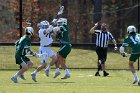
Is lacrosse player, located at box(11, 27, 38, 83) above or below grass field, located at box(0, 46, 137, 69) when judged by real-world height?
above

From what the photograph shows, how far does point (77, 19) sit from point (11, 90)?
53.2 feet

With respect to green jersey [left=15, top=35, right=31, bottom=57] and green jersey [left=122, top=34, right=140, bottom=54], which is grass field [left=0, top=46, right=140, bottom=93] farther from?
green jersey [left=122, top=34, right=140, bottom=54]

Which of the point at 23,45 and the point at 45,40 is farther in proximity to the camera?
the point at 45,40

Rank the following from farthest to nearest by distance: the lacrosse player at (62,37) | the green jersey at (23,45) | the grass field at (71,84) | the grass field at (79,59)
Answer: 1. the grass field at (79,59)
2. the lacrosse player at (62,37)
3. the green jersey at (23,45)
4. the grass field at (71,84)

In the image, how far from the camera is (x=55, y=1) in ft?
110

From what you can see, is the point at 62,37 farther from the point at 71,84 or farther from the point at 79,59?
the point at 79,59

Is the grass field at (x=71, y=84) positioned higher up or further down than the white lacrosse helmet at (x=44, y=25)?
further down

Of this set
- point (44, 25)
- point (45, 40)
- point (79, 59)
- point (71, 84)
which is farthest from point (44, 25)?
point (79, 59)

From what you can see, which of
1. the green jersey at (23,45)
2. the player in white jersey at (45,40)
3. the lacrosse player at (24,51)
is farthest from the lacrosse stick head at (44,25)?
the green jersey at (23,45)

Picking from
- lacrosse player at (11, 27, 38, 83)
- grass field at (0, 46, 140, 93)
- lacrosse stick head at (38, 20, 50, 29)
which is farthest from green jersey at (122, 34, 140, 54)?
lacrosse stick head at (38, 20, 50, 29)

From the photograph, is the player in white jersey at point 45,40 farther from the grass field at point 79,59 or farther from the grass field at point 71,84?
the grass field at point 79,59

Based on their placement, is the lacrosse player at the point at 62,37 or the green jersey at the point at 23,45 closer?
the green jersey at the point at 23,45

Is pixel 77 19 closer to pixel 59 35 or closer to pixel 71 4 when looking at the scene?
pixel 71 4

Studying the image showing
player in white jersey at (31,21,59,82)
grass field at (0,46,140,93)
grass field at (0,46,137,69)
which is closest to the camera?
grass field at (0,46,140,93)
